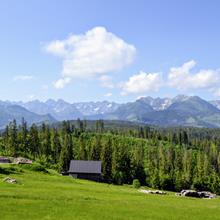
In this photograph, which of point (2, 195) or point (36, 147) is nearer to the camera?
A: point (2, 195)

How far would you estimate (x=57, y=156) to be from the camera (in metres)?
196

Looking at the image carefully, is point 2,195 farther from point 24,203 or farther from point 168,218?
point 168,218

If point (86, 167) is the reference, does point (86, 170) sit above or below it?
below

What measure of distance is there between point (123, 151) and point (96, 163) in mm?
47362

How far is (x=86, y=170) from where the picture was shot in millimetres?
139000

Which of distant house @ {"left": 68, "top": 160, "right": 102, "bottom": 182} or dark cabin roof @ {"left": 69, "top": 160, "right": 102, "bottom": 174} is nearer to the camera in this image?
dark cabin roof @ {"left": 69, "top": 160, "right": 102, "bottom": 174}

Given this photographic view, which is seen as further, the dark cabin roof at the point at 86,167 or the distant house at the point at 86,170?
the distant house at the point at 86,170

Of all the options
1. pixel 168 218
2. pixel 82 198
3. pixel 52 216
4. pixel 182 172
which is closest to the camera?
pixel 52 216

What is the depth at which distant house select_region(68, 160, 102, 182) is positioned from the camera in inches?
5458

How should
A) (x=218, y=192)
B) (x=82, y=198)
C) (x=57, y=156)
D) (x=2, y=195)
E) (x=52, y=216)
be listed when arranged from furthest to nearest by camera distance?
(x=57, y=156) < (x=218, y=192) < (x=82, y=198) < (x=2, y=195) < (x=52, y=216)

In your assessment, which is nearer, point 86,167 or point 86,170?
point 86,170

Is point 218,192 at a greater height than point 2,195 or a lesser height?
lesser

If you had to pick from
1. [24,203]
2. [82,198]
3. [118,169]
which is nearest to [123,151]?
[118,169]

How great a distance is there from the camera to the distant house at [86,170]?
138625 millimetres
